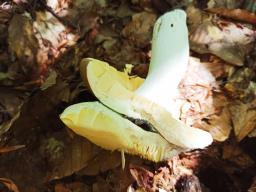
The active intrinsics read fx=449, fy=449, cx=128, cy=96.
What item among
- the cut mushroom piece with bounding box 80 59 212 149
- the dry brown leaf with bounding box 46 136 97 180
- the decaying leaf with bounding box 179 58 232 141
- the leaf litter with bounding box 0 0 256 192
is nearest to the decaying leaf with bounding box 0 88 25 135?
the leaf litter with bounding box 0 0 256 192

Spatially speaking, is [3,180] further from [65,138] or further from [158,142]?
[158,142]

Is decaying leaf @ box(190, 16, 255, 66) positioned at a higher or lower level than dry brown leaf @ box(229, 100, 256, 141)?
higher

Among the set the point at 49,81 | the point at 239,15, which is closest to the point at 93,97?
the point at 49,81

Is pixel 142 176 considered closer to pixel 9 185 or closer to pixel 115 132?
pixel 115 132

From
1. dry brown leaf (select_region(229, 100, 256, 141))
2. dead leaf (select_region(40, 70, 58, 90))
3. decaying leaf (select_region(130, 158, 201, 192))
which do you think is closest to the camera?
decaying leaf (select_region(130, 158, 201, 192))

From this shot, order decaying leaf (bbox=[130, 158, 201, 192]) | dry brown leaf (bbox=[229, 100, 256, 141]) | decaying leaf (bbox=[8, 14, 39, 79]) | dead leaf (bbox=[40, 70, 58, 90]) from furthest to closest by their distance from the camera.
Answer: decaying leaf (bbox=[8, 14, 39, 79])
dead leaf (bbox=[40, 70, 58, 90])
dry brown leaf (bbox=[229, 100, 256, 141])
decaying leaf (bbox=[130, 158, 201, 192])

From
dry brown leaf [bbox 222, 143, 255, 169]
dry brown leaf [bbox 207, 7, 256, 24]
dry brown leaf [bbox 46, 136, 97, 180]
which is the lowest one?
dry brown leaf [bbox 46, 136, 97, 180]

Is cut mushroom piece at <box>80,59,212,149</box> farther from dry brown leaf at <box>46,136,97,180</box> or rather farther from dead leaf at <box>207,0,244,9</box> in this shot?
dead leaf at <box>207,0,244,9</box>

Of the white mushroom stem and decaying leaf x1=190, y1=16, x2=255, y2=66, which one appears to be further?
decaying leaf x1=190, y1=16, x2=255, y2=66

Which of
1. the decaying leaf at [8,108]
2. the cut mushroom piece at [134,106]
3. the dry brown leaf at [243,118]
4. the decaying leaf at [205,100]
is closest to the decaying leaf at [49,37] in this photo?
the decaying leaf at [8,108]
